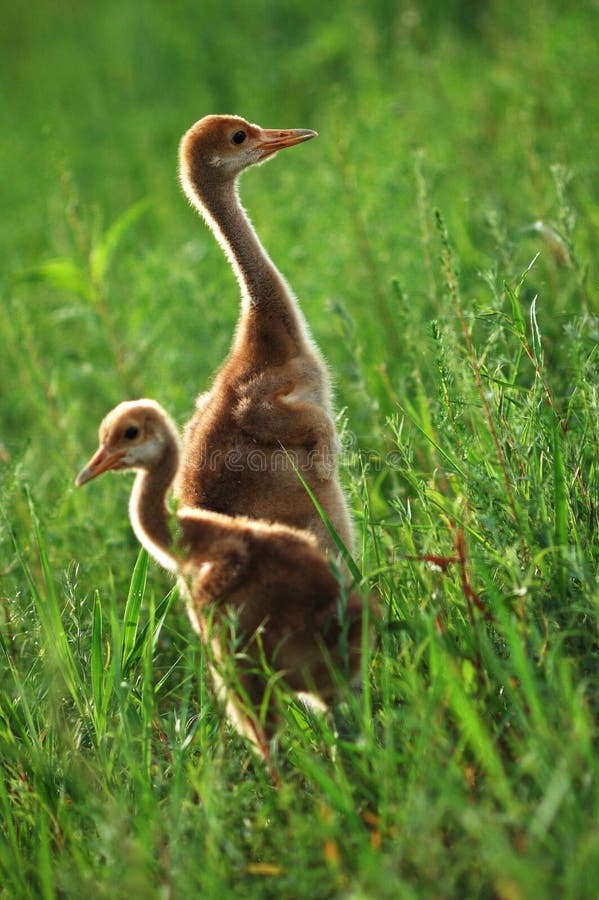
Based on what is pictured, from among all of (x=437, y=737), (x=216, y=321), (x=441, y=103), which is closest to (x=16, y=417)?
(x=216, y=321)

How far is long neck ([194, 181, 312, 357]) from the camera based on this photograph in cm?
355

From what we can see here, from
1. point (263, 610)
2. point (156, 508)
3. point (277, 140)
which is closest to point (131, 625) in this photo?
point (156, 508)

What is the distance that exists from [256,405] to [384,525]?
1.79ft

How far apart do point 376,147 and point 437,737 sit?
4.64 m

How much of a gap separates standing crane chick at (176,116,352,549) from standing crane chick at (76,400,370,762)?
→ 1.19 ft

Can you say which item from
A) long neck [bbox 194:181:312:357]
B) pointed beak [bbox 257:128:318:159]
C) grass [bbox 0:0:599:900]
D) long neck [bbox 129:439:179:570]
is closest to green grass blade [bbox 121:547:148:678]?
grass [bbox 0:0:599:900]

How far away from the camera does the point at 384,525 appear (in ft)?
10.4

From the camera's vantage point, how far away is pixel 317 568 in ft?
8.52

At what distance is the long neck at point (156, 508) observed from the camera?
9.48 feet

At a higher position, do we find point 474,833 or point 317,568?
point 317,568

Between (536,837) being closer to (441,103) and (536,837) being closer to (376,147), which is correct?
(376,147)

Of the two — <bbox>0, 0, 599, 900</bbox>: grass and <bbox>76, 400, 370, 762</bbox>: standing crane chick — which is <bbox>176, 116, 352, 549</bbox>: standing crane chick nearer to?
<bbox>0, 0, 599, 900</bbox>: grass

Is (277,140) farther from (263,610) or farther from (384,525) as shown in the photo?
(263,610)

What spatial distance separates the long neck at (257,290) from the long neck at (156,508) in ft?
2.38
